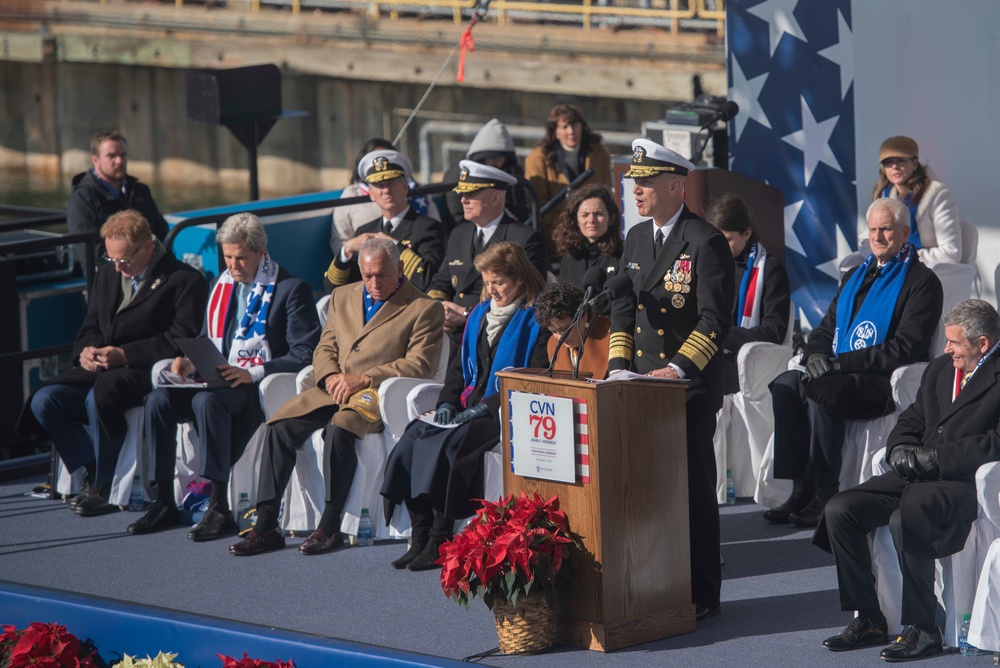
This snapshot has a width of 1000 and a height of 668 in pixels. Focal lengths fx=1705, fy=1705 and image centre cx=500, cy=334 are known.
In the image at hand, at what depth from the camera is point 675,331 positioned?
208 inches

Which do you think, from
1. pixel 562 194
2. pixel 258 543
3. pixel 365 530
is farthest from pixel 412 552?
pixel 562 194

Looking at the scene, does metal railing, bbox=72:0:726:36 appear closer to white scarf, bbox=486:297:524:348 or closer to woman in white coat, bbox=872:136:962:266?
woman in white coat, bbox=872:136:962:266

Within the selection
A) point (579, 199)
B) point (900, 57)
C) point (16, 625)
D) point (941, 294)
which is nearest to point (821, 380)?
point (941, 294)

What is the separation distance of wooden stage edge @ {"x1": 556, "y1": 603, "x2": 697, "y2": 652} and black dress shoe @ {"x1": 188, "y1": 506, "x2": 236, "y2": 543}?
1940 millimetres

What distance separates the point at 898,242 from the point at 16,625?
3.21 meters

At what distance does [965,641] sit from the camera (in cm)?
486

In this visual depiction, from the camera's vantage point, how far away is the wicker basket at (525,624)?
16.1 feet

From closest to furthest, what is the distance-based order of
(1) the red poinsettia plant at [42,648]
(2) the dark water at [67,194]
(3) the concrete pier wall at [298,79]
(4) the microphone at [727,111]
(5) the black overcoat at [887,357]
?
(1) the red poinsettia plant at [42,648]
(5) the black overcoat at [887,357]
(4) the microphone at [727,111]
(3) the concrete pier wall at [298,79]
(2) the dark water at [67,194]

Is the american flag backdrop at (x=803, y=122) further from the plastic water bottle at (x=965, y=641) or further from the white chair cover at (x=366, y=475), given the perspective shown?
the plastic water bottle at (x=965, y=641)

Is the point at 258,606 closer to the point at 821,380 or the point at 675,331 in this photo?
the point at 675,331

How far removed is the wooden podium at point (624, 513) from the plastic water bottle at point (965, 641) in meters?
0.78

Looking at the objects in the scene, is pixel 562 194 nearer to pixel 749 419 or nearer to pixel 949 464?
pixel 749 419

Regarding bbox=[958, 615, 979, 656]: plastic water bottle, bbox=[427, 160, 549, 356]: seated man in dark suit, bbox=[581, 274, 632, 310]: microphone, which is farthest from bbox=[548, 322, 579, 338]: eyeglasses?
bbox=[958, 615, 979, 656]: plastic water bottle

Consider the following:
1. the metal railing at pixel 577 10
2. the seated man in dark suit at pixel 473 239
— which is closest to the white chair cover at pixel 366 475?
the seated man in dark suit at pixel 473 239
